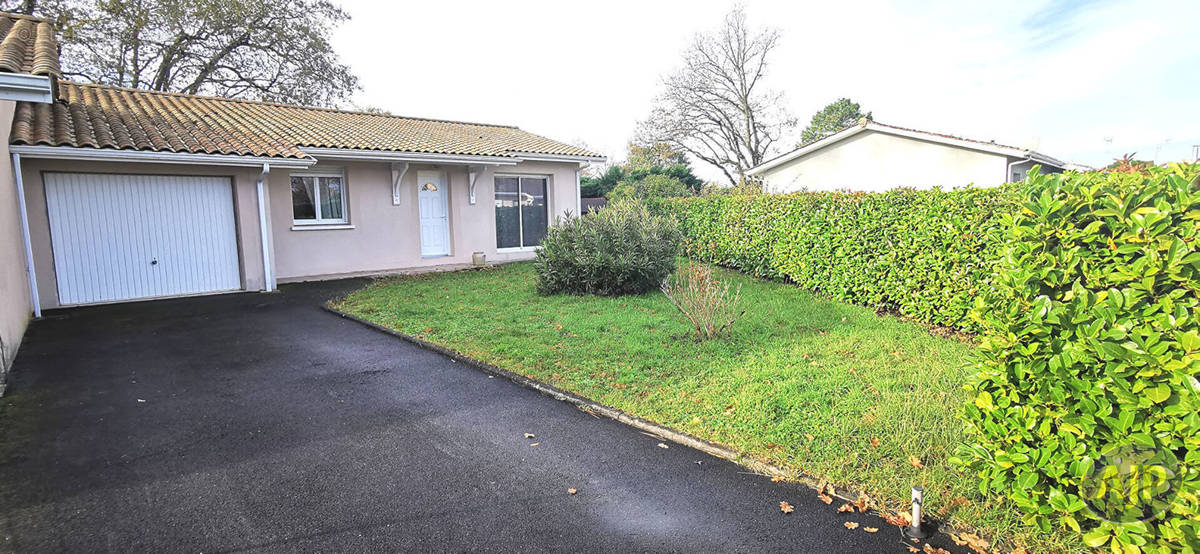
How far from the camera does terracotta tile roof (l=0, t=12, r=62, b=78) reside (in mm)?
5234

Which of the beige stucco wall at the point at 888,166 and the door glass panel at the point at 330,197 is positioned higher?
the beige stucco wall at the point at 888,166

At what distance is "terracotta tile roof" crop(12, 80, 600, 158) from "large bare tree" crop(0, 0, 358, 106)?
8303 millimetres

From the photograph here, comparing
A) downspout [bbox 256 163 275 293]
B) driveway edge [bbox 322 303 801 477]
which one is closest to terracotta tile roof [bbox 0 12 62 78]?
downspout [bbox 256 163 275 293]

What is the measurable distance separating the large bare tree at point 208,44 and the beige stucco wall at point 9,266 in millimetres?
13009

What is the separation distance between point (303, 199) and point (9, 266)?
17.9 feet

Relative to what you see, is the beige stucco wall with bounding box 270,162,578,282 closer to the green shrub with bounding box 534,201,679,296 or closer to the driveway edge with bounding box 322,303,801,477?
the green shrub with bounding box 534,201,679,296

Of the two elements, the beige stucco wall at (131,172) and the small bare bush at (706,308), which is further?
the beige stucco wall at (131,172)

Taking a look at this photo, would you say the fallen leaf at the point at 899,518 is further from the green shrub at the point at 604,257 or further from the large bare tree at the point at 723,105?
the large bare tree at the point at 723,105

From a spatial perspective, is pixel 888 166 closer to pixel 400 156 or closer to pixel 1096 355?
pixel 400 156

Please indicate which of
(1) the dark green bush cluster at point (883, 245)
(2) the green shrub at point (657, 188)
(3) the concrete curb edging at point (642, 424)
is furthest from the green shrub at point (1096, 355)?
(2) the green shrub at point (657, 188)

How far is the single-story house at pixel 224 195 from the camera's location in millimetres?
8766

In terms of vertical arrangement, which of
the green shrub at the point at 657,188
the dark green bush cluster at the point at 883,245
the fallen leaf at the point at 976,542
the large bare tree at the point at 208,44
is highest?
the large bare tree at the point at 208,44

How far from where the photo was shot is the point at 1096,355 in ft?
8.30

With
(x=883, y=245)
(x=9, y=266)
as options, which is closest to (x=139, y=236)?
(x=9, y=266)
